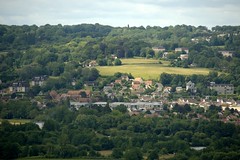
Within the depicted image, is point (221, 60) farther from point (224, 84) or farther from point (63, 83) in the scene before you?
point (63, 83)

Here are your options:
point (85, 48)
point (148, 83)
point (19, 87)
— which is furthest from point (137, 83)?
point (85, 48)

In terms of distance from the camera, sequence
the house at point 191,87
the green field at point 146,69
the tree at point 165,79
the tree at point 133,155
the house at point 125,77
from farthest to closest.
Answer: the green field at point 146,69
the house at point 125,77
the tree at point 165,79
the house at point 191,87
the tree at point 133,155

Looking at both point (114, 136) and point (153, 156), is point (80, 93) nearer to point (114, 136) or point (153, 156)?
point (114, 136)

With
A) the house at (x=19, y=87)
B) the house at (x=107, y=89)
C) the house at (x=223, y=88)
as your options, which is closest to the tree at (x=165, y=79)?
the house at (x=223, y=88)

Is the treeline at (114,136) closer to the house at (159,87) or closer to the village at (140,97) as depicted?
the village at (140,97)

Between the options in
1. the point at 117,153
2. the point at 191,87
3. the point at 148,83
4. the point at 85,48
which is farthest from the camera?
the point at 85,48

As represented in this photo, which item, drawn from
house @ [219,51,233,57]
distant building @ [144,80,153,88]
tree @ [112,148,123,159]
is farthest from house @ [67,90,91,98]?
tree @ [112,148,123,159]

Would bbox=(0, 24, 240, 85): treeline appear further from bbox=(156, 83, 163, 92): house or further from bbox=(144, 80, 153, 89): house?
bbox=(156, 83, 163, 92): house
